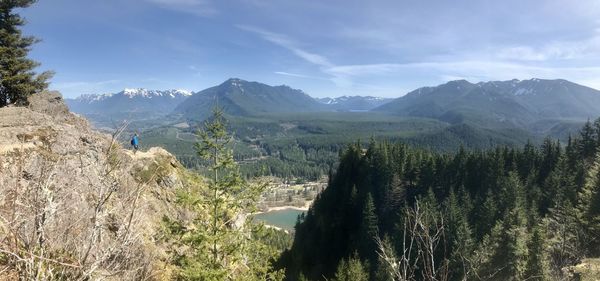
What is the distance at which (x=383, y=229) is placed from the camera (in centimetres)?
7850

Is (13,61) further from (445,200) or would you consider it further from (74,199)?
(445,200)

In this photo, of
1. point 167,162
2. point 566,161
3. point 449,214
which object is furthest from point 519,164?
point 167,162

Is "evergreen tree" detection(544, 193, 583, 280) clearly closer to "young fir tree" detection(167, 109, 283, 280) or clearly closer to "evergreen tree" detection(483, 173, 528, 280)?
"evergreen tree" detection(483, 173, 528, 280)

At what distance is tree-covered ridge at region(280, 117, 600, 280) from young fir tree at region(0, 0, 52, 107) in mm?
41806

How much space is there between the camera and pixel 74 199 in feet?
31.5

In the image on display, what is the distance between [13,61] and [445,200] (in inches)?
2556

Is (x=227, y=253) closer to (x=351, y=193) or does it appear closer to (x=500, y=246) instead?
(x=500, y=246)

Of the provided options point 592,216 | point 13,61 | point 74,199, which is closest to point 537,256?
point 592,216

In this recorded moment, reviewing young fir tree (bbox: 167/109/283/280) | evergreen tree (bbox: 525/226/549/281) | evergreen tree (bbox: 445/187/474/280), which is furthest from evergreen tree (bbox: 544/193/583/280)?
young fir tree (bbox: 167/109/283/280)

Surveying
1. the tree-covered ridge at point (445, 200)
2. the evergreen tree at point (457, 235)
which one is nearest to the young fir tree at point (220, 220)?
the tree-covered ridge at point (445, 200)

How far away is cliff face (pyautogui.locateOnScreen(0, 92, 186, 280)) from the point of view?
6441mm

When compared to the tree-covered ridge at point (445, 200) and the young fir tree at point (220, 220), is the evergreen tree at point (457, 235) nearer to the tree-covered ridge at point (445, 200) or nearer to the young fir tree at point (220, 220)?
the tree-covered ridge at point (445, 200)

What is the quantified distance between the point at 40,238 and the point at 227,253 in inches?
417

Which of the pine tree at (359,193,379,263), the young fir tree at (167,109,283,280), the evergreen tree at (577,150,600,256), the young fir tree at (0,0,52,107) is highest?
the young fir tree at (0,0,52,107)
